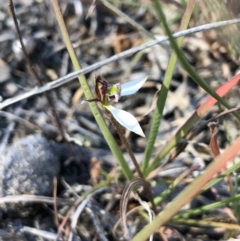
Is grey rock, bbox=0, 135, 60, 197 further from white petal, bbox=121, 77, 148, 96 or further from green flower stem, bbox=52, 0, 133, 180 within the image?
white petal, bbox=121, 77, 148, 96

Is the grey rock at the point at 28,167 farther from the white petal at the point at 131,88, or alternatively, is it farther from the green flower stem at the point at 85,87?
the white petal at the point at 131,88

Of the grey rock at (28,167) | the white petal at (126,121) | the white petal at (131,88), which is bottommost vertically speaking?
the grey rock at (28,167)

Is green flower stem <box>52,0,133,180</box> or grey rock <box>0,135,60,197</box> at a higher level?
green flower stem <box>52,0,133,180</box>

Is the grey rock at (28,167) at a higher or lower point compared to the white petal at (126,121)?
lower

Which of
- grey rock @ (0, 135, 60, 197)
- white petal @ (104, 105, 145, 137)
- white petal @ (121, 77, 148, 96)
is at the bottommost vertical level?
grey rock @ (0, 135, 60, 197)

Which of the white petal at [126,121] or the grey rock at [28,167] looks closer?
the white petal at [126,121]

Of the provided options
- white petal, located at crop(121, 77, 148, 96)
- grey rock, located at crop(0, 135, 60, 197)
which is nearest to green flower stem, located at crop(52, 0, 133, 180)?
white petal, located at crop(121, 77, 148, 96)

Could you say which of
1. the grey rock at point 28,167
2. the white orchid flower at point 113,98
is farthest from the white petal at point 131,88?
the grey rock at point 28,167

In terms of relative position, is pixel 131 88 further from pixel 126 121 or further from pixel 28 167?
pixel 28 167

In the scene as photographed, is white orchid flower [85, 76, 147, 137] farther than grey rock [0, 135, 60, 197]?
No

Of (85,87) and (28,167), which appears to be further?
(28,167)

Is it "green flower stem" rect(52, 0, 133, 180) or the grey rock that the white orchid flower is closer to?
"green flower stem" rect(52, 0, 133, 180)

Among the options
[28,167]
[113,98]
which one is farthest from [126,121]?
[28,167]
